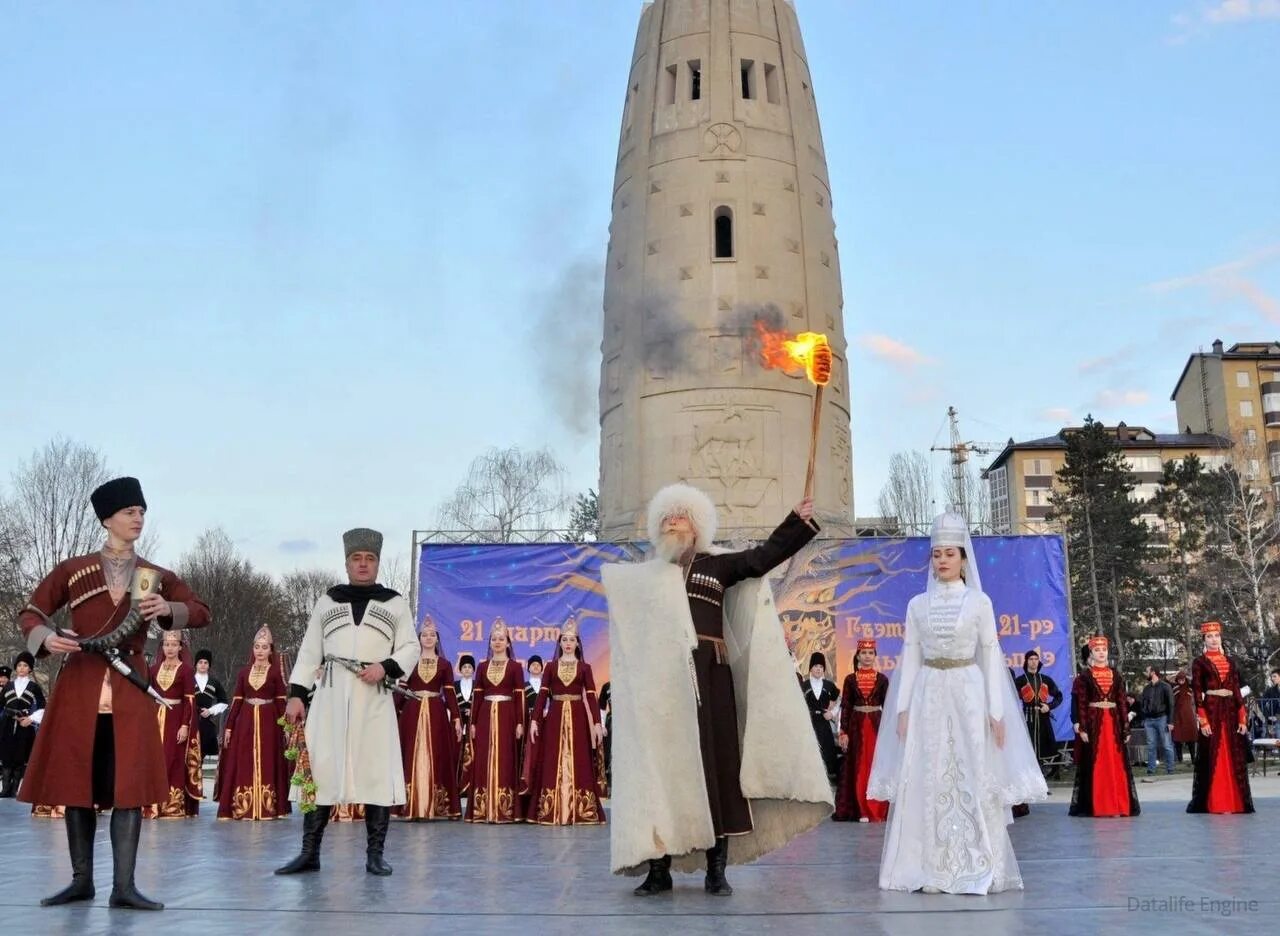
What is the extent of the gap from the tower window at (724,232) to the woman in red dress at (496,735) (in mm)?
13220

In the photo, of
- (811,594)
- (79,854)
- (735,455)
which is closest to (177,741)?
(79,854)

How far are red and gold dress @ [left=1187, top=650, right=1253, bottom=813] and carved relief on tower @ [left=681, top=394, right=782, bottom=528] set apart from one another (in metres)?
11.4

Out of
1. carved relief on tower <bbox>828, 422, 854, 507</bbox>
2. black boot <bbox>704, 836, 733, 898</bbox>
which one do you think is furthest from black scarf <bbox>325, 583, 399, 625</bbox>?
carved relief on tower <bbox>828, 422, 854, 507</bbox>

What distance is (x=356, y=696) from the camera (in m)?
7.67

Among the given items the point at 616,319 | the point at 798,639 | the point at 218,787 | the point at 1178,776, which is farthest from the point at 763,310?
the point at 218,787

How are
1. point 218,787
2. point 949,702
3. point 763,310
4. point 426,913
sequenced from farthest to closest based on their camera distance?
point 763,310 → point 218,787 → point 949,702 → point 426,913

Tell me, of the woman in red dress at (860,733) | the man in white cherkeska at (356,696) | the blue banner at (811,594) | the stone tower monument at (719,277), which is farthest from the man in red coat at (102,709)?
the stone tower monument at (719,277)

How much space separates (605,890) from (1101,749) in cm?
796

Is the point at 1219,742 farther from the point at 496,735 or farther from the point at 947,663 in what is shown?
the point at 496,735

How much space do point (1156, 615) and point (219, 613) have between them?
36620 mm

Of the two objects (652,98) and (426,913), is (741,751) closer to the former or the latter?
(426,913)

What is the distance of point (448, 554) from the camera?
67.8ft

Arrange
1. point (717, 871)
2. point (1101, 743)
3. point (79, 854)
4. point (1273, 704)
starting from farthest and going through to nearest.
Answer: point (1273, 704) → point (1101, 743) → point (717, 871) → point (79, 854)

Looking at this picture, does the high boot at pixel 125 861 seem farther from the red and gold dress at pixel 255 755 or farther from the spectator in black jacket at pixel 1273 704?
the spectator in black jacket at pixel 1273 704
